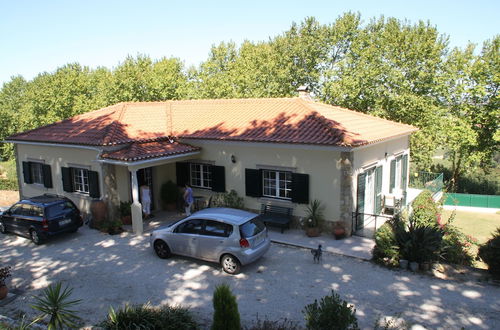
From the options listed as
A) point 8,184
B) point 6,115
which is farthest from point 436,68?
point 6,115

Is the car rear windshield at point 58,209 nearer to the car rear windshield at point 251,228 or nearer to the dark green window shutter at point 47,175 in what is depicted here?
the dark green window shutter at point 47,175

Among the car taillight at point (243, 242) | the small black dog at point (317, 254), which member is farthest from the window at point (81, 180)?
the small black dog at point (317, 254)

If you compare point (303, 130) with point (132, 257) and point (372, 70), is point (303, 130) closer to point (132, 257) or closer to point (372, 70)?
point (132, 257)

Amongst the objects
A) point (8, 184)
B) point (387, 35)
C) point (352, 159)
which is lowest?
point (8, 184)

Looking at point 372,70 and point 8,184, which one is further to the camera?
point 8,184

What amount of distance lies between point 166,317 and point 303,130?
9.13 metres

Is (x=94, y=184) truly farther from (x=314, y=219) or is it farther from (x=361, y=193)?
(x=361, y=193)

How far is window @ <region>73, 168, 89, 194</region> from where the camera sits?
16.7 metres

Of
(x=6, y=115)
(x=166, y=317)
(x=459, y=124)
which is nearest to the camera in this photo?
(x=166, y=317)

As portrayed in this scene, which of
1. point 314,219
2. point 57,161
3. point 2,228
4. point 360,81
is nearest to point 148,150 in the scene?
point 57,161

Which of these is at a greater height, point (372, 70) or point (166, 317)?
point (372, 70)

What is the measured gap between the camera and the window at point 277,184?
1475cm

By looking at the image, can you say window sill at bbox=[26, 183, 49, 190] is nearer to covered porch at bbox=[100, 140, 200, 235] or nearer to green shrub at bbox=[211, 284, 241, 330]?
covered porch at bbox=[100, 140, 200, 235]

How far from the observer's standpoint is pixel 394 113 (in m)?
28.5
